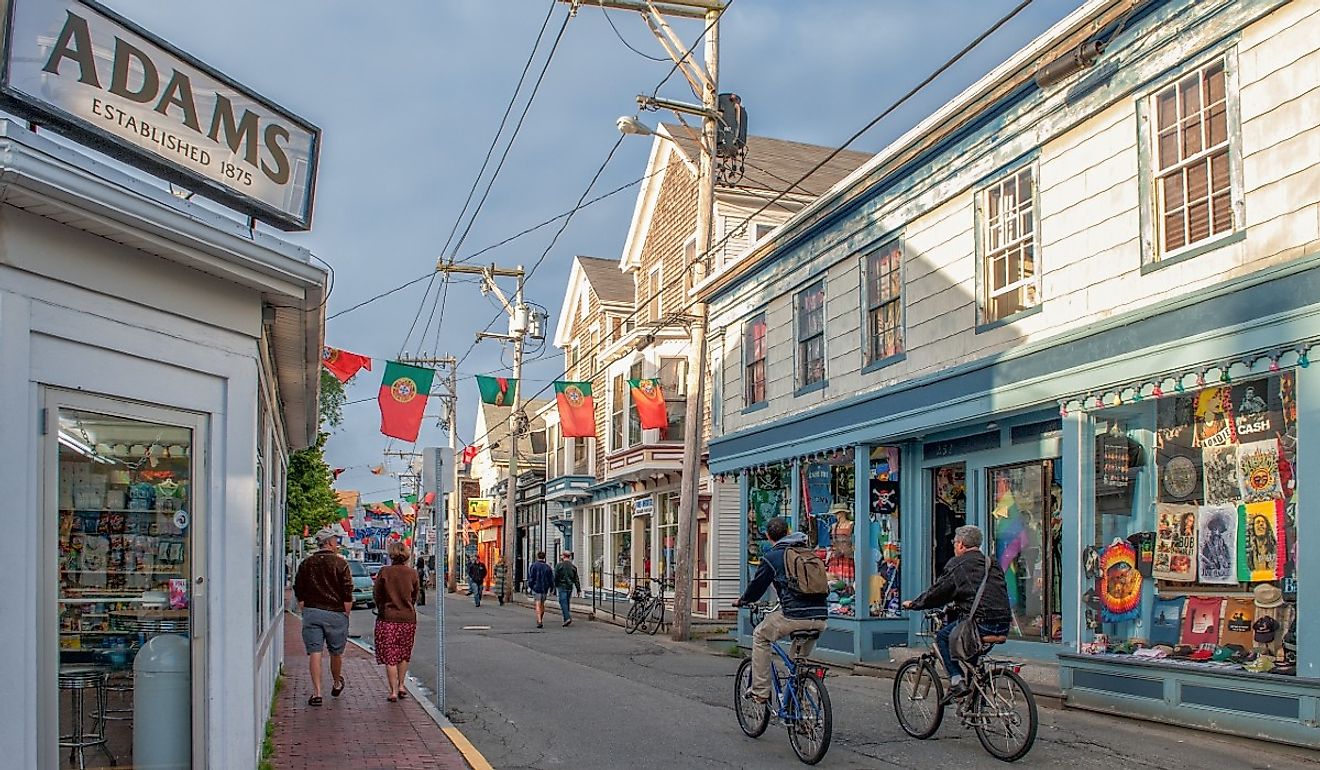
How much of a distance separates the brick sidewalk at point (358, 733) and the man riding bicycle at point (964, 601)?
375 cm

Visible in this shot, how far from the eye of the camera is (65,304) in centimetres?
567

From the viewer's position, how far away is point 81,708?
5926mm

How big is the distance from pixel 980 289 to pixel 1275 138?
4.76m

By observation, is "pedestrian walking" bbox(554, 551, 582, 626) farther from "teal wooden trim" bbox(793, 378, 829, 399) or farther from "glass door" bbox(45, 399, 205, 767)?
"glass door" bbox(45, 399, 205, 767)

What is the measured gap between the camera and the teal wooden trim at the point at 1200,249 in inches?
419

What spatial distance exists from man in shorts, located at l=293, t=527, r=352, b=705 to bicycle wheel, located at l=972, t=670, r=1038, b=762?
6.85 meters

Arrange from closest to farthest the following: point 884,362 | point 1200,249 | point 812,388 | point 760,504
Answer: point 1200,249
point 884,362
point 812,388
point 760,504

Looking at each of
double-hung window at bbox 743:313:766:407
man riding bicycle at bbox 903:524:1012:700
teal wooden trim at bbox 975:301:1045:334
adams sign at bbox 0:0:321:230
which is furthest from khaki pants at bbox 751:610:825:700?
double-hung window at bbox 743:313:766:407

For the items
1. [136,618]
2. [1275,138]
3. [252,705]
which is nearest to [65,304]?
[136,618]

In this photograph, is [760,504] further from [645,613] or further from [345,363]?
[345,363]

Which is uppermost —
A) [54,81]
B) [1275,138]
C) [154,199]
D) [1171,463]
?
[1275,138]

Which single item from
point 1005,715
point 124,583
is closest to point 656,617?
point 1005,715

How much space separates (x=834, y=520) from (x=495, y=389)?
17.3 meters

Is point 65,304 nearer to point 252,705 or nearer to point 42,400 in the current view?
point 42,400
